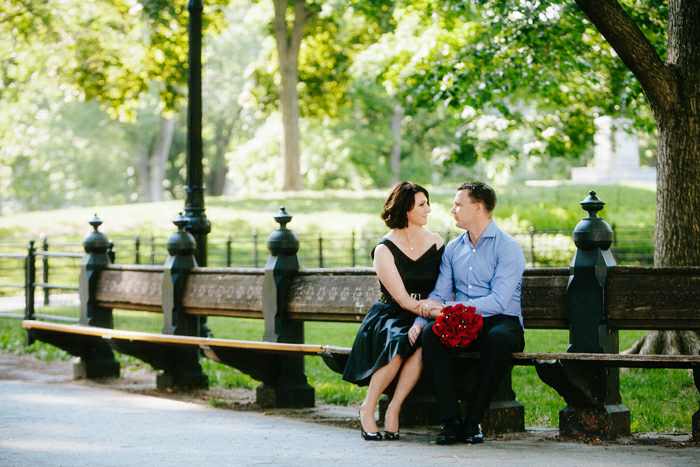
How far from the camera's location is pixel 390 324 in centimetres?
495

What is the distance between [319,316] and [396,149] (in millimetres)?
33668

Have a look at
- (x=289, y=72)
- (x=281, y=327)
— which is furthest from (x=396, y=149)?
(x=281, y=327)

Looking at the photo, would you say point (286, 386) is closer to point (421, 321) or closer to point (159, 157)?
point (421, 321)

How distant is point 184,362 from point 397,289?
10.0ft

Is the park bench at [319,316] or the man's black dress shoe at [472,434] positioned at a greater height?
the park bench at [319,316]

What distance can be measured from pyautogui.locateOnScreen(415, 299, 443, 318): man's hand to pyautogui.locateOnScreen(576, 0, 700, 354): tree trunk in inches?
106

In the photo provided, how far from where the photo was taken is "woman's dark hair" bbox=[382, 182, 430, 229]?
5.09m

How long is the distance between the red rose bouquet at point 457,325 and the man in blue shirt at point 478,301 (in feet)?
0.30

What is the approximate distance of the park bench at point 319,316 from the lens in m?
4.62

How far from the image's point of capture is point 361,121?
39062 mm

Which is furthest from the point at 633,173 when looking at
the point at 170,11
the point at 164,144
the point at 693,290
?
the point at 693,290

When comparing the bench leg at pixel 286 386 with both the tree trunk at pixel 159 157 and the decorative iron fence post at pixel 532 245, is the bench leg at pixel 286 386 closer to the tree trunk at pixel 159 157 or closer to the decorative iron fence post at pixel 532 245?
the decorative iron fence post at pixel 532 245

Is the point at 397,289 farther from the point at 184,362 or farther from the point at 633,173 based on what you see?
the point at 633,173

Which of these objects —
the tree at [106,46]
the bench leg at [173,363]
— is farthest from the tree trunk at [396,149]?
the bench leg at [173,363]
